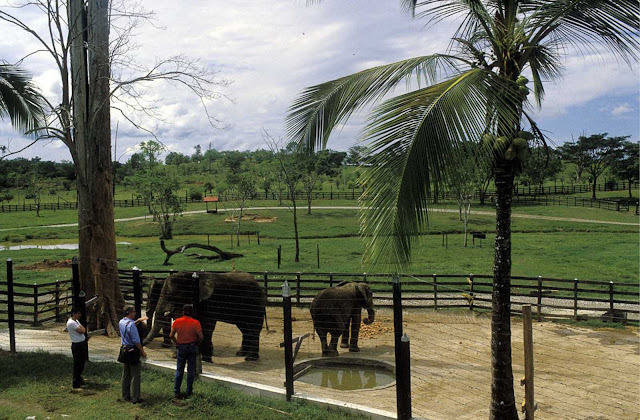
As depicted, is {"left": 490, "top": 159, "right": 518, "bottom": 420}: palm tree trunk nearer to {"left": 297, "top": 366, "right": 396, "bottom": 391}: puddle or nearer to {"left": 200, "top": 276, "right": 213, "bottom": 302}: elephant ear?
{"left": 297, "top": 366, "right": 396, "bottom": 391}: puddle

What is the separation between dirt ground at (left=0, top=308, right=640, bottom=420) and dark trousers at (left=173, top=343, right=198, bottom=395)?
5.93ft

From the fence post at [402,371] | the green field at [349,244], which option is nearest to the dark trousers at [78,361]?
the fence post at [402,371]

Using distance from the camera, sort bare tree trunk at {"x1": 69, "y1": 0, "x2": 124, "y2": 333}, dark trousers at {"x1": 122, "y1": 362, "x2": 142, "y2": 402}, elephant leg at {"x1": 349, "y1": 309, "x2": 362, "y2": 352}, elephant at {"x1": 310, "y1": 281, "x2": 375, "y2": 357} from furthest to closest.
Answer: bare tree trunk at {"x1": 69, "y1": 0, "x2": 124, "y2": 333}
elephant leg at {"x1": 349, "y1": 309, "x2": 362, "y2": 352}
elephant at {"x1": 310, "y1": 281, "x2": 375, "y2": 357}
dark trousers at {"x1": 122, "y1": 362, "x2": 142, "y2": 402}

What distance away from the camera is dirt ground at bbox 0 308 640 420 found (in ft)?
27.3

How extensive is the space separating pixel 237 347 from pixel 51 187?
64271 millimetres

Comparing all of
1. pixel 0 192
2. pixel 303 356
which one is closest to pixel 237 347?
pixel 303 356

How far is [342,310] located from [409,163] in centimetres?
775

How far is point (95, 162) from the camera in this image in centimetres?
1203

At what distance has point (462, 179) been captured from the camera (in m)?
4.47

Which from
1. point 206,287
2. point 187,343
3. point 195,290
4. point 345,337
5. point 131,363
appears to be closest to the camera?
point 131,363

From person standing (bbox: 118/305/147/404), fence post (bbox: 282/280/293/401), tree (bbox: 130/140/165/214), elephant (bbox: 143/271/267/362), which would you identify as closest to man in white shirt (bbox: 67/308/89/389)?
person standing (bbox: 118/305/147/404)

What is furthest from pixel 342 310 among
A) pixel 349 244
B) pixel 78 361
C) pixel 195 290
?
pixel 349 244

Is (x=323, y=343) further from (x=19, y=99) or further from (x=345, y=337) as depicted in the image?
(x=19, y=99)

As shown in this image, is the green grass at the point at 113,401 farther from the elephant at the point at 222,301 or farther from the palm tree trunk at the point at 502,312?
the elephant at the point at 222,301
